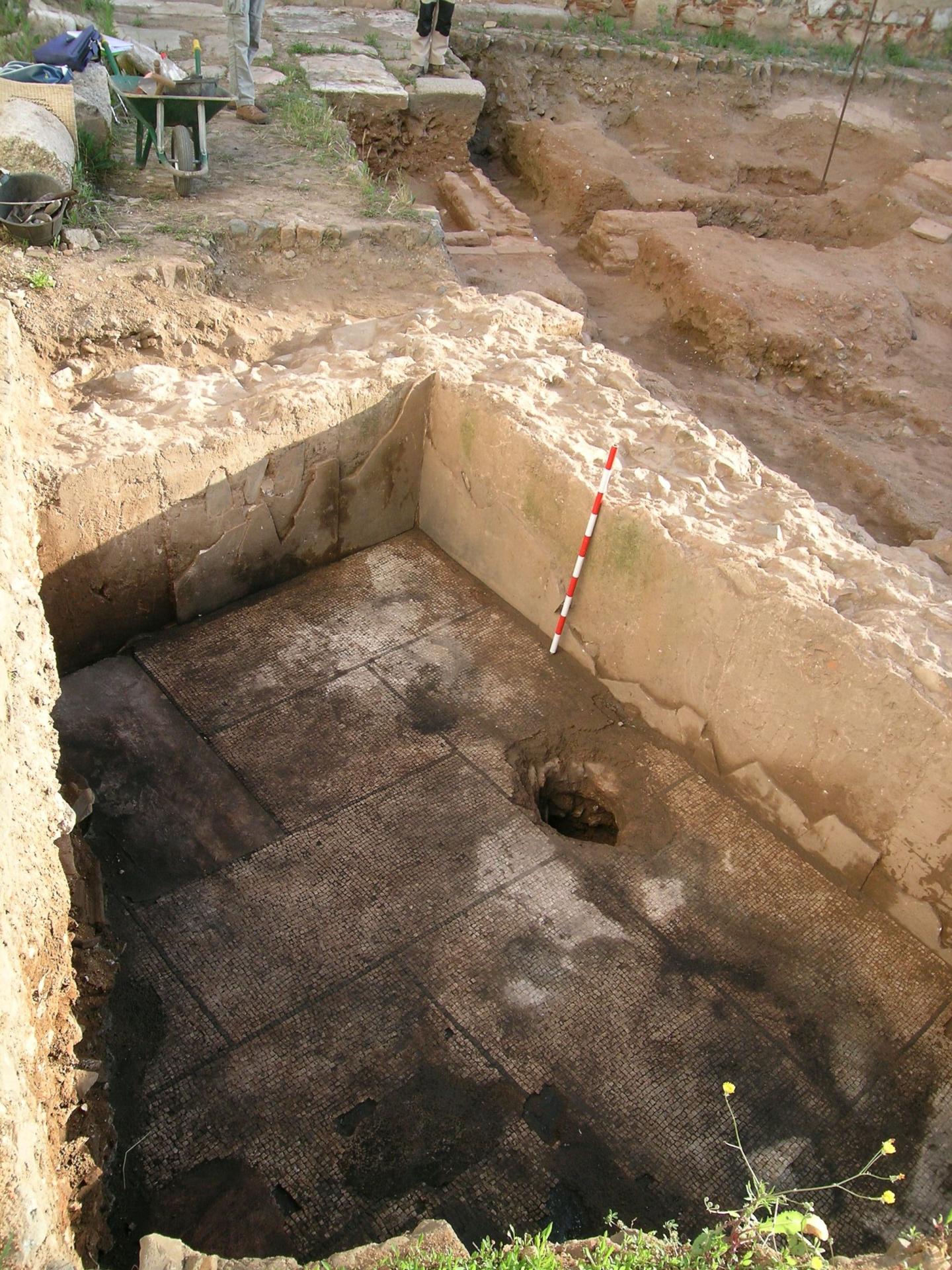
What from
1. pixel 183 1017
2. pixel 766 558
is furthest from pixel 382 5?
pixel 183 1017

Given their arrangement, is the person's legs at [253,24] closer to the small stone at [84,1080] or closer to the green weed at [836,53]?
the small stone at [84,1080]

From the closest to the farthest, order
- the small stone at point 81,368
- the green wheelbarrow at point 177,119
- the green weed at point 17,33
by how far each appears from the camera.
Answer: the small stone at point 81,368 < the green wheelbarrow at point 177,119 < the green weed at point 17,33

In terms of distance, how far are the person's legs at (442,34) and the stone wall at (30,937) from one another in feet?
26.2

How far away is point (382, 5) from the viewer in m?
11.5

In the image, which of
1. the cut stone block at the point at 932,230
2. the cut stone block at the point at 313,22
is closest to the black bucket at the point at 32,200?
the cut stone block at the point at 313,22

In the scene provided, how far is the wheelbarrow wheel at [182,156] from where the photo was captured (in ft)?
21.0

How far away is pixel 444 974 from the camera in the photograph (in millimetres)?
3613

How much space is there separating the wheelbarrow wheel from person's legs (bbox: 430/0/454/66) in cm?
445

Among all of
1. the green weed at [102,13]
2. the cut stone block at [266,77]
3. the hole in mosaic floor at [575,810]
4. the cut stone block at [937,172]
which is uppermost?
the green weed at [102,13]

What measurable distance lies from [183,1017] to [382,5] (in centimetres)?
1158

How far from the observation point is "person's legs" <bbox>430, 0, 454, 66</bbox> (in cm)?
971

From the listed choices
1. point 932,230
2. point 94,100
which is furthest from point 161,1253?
point 932,230

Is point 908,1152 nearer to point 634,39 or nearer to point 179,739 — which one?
point 179,739

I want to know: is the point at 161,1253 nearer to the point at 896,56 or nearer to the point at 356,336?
the point at 356,336
